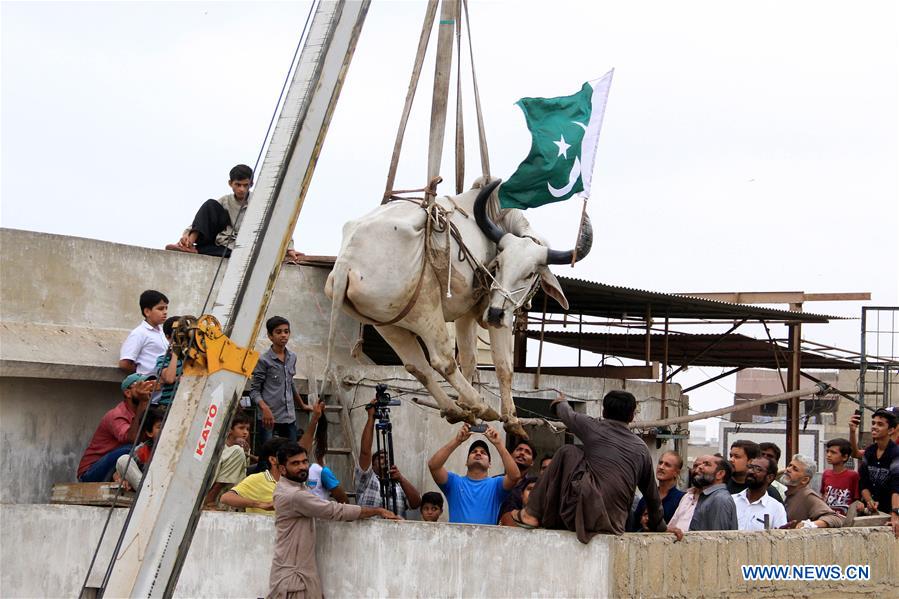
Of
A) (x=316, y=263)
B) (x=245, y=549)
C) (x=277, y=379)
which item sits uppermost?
(x=316, y=263)

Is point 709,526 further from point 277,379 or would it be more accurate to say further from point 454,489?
point 277,379

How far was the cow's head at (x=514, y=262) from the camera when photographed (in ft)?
29.8

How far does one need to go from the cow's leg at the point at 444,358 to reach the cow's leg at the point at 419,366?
0.07 meters

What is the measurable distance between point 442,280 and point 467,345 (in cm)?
106

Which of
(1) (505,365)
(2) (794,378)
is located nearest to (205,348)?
(1) (505,365)

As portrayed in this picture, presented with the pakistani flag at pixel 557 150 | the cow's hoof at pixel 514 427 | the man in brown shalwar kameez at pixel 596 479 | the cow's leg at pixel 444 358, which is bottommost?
the man in brown shalwar kameez at pixel 596 479

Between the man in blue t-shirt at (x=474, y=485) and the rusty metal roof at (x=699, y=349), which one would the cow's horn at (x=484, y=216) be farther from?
the rusty metal roof at (x=699, y=349)

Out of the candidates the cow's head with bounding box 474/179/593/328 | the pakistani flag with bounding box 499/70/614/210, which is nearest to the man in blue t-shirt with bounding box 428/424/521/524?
the cow's head with bounding box 474/179/593/328

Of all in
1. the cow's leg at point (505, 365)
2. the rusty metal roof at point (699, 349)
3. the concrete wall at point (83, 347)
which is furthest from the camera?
the rusty metal roof at point (699, 349)

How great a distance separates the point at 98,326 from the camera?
39.1 feet

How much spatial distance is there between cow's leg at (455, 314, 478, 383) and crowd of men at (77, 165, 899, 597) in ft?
1.46

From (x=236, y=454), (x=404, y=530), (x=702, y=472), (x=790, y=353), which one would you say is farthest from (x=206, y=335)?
(x=790, y=353)

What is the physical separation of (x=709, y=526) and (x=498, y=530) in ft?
5.76

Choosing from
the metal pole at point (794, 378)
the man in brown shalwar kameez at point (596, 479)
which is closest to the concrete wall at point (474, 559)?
the man in brown shalwar kameez at point (596, 479)
